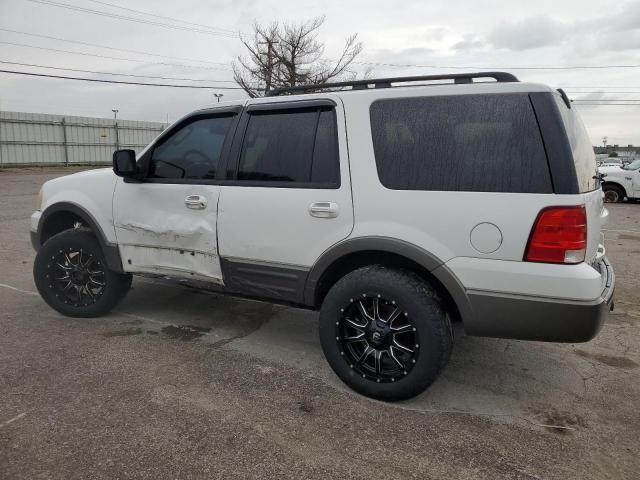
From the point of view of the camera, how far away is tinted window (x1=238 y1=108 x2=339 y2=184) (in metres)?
3.23

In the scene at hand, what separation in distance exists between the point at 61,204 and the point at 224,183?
1.77 m

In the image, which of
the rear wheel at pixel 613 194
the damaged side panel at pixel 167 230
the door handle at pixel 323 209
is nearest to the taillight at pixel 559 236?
the door handle at pixel 323 209

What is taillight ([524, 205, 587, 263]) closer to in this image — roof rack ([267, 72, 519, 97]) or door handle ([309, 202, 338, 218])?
roof rack ([267, 72, 519, 97])

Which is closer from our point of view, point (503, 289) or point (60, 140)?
point (503, 289)

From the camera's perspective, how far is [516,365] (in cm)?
365

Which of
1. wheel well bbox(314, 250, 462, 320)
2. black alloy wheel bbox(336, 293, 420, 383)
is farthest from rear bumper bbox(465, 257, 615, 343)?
black alloy wheel bbox(336, 293, 420, 383)

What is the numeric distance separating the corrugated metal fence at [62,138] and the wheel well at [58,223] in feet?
97.7

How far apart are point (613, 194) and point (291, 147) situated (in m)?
16.0

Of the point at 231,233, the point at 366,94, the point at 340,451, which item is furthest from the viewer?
the point at 231,233

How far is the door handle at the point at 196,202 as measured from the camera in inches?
143

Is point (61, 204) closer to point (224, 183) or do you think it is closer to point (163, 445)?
point (224, 183)

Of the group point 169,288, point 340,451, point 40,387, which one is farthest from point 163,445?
point 169,288

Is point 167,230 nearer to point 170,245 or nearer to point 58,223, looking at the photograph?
point 170,245

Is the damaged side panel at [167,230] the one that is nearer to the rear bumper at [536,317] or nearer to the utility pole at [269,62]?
the rear bumper at [536,317]
